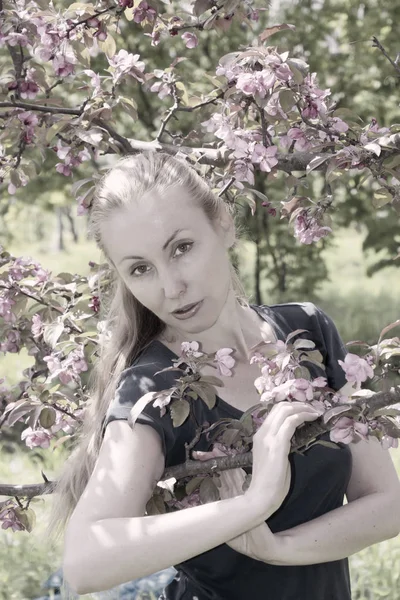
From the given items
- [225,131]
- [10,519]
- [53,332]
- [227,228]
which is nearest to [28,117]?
[53,332]

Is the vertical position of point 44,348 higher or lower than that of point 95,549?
lower

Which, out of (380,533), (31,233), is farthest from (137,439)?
(31,233)

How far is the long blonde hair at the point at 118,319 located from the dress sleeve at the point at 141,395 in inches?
5.2

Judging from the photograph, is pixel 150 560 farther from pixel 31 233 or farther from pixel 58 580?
pixel 31 233

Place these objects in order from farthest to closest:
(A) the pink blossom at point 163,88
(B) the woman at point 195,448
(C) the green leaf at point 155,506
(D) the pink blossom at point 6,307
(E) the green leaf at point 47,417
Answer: (A) the pink blossom at point 163,88, (D) the pink blossom at point 6,307, (E) the green leaf at point 47,417, (C) the green leaf at point 155,506, (B) the woman at point 195,448

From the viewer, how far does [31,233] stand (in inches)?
1339

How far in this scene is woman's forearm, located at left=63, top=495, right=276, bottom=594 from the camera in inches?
69.3

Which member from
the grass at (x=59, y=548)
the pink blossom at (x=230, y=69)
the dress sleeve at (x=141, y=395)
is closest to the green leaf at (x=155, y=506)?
the dress sleeve at (x=141, y=395)

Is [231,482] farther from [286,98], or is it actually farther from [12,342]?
[12,342]

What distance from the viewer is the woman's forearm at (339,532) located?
82.0 inches

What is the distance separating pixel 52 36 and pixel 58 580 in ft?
9.50

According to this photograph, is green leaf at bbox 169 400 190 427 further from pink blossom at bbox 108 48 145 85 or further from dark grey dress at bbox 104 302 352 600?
pink blossom at bbox 108 48 145 85

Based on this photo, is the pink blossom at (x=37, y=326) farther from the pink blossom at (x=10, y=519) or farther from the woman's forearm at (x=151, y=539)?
the woman's forearm at (x=151, y=539)

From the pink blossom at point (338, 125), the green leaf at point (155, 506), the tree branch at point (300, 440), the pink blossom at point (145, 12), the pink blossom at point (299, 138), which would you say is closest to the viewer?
the tree branch at point (300, 440)
